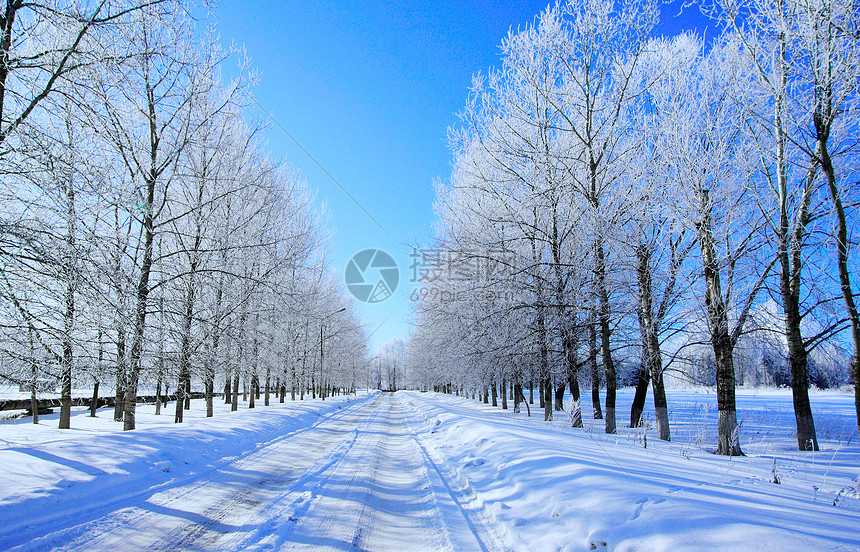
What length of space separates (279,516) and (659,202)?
10.1 m

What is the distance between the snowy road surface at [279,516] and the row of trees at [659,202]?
6.78m

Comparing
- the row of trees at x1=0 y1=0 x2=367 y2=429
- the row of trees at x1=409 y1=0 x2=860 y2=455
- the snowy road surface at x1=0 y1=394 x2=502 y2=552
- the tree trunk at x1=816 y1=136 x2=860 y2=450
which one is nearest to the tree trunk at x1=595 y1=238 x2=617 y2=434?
the row of trees at x1=409 y1=0 x2=860 y2=455

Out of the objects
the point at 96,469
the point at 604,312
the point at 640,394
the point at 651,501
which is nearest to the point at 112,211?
the point at 96,469

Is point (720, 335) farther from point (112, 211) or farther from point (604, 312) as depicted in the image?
point (112, 211)

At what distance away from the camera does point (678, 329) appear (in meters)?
11.4

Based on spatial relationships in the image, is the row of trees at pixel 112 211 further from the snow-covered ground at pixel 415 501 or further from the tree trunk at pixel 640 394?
the tree trunk at pixel 640 394

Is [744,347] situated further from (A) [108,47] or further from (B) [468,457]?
(A) [108,47]

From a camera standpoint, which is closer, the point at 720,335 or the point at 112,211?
the point at 112,211

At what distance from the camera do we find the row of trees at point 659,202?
23.3ft

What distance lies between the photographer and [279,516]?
4449 millimetres

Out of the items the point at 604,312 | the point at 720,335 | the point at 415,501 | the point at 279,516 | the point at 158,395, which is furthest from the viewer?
the point at 158,395

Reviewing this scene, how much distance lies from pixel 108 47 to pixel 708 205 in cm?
1071

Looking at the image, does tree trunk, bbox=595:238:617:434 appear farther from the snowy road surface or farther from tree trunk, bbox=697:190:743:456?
the snowy road surface

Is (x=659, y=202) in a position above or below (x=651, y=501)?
above
